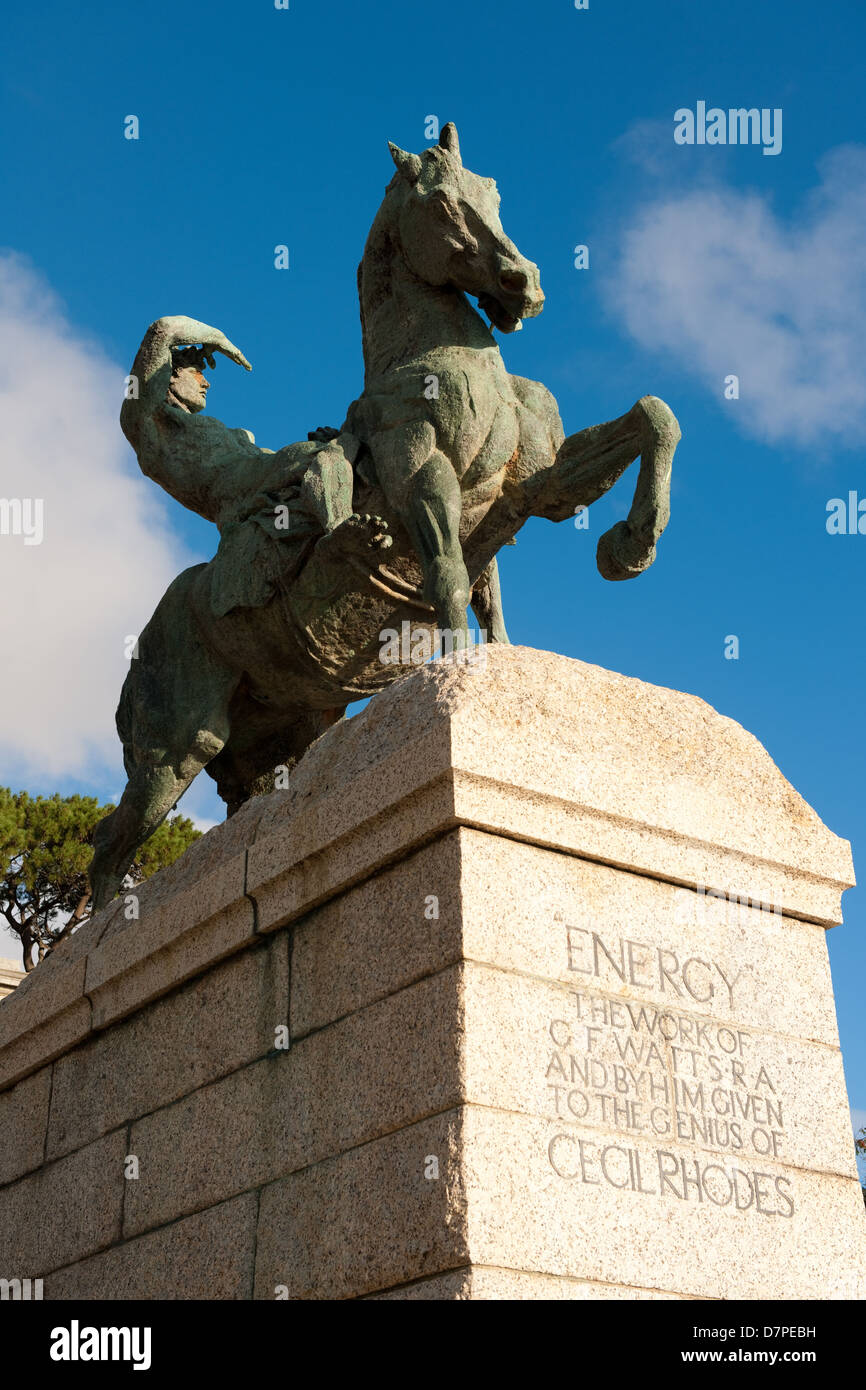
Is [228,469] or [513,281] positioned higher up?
[513,281]

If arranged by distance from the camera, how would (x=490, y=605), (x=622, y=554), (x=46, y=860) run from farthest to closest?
1. (x=46, y=860)
2. (x=490, y=605)
3. (x=622, y=554)

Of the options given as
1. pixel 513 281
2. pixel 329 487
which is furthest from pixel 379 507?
pixel 513 281

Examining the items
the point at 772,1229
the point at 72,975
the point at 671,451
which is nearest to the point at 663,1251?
the point at 772,1229

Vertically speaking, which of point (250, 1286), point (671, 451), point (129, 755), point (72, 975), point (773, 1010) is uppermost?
point (671, 451)

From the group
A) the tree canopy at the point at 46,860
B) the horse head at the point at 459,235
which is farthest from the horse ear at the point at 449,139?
the tree canopy at the point at 46,860

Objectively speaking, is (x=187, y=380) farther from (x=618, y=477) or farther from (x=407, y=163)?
(x=618, y=477)

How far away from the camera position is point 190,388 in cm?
807

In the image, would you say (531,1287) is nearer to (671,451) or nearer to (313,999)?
(313,999)

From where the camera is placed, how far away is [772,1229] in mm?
4395

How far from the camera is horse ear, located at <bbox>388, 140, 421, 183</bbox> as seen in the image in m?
6.85

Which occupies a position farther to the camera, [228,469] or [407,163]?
[228,469]

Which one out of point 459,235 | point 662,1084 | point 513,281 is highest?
point 459,235

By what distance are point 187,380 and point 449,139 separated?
1986 millimetres
